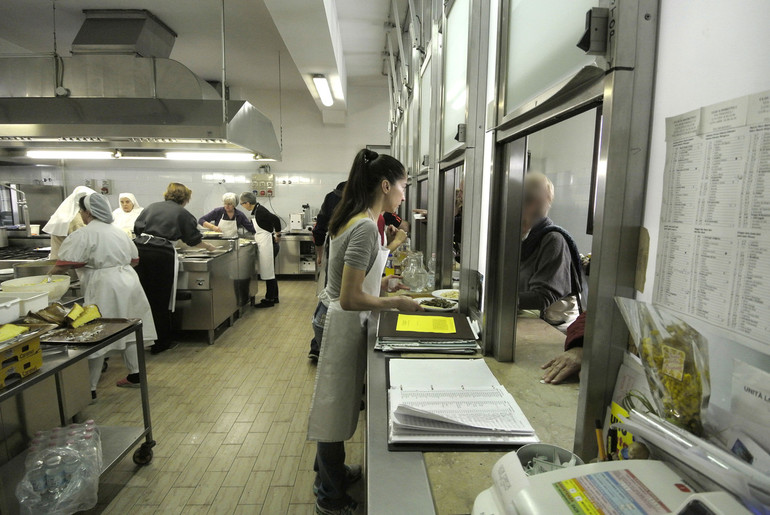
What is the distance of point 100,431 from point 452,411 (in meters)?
2.37

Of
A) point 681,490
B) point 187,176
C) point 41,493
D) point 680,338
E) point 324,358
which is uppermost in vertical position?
point 187,176

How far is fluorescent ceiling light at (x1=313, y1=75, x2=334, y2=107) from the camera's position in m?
4.97

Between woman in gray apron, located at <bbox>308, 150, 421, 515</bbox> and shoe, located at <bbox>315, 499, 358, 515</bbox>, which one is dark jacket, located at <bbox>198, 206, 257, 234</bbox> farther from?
shoe, located at <bbox>315, 499, 358, 515</bbox>

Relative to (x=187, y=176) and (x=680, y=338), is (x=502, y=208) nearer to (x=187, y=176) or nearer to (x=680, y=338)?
(x=680, y=338)

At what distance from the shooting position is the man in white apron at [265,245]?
5793 millimetres

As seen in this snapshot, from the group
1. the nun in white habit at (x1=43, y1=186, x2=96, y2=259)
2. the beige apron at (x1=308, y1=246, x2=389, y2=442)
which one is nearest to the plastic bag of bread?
the beige apron at (x1=308, y1=246, x2=389, y2=442)

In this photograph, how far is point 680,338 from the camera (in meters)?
0.59

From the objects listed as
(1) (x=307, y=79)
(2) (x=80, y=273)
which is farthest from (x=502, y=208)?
(1) (x=307, y=79)

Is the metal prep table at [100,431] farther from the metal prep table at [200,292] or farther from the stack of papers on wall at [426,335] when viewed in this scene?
the metal prep table at [200,292]

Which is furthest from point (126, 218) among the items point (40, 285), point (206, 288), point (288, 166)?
point (40, 285)

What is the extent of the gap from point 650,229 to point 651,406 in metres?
0.31

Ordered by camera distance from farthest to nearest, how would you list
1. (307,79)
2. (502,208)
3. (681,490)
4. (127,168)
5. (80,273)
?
(127,168) → (307,79) → (80,273) → (502,208) → (681,490)

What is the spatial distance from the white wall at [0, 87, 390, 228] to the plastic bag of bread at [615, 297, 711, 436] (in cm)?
740

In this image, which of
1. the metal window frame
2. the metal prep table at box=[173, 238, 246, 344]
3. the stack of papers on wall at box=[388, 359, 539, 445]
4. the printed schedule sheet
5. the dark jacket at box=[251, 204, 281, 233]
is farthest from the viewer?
the dark jacket at box=[251, 204, 281, 233]
